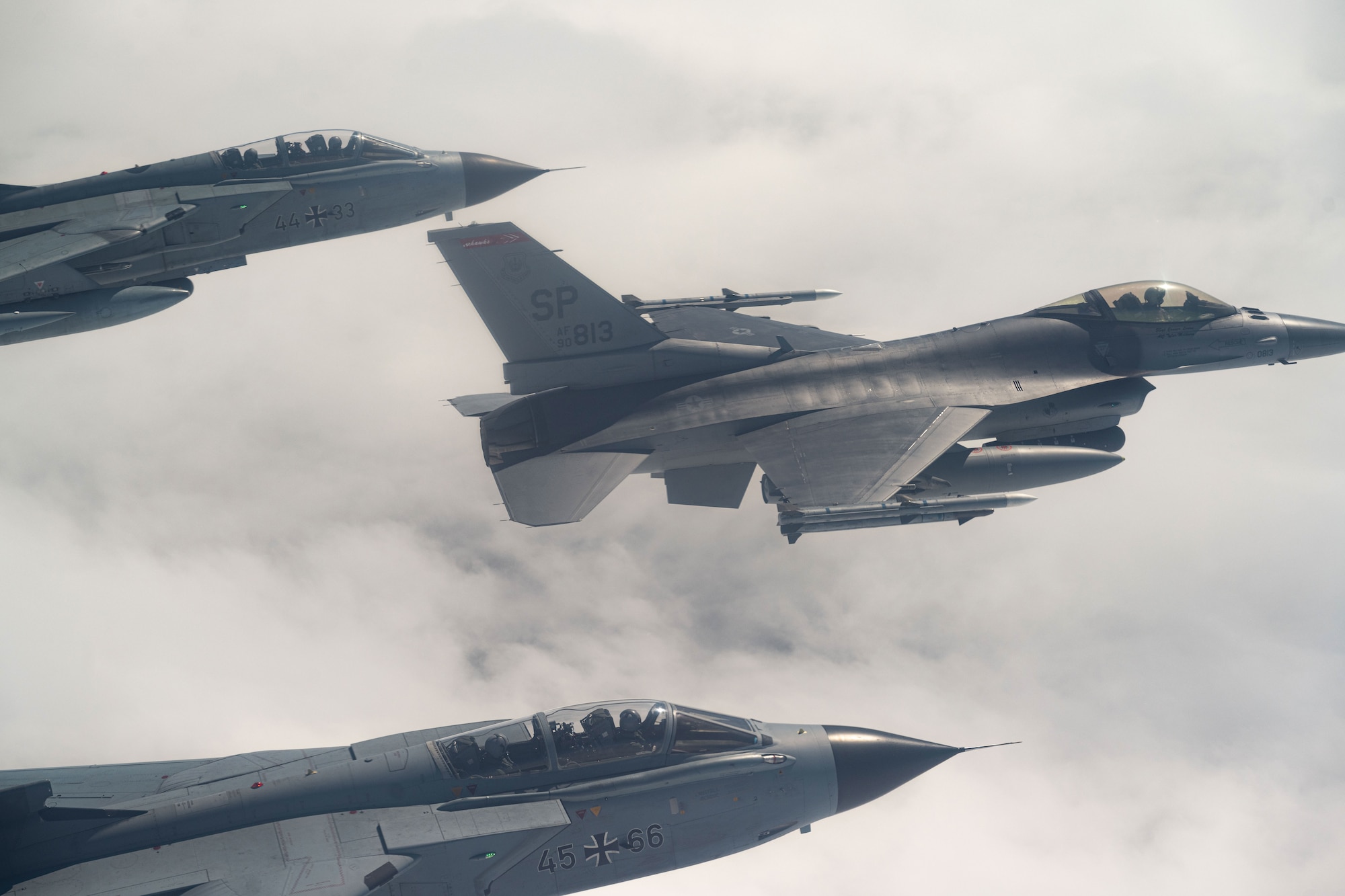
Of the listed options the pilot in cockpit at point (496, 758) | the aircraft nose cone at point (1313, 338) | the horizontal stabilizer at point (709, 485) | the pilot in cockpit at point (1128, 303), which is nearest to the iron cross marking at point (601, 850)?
the pilot in cockpit at point (496, 758)

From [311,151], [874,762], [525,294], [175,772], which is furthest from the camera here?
[311,151]

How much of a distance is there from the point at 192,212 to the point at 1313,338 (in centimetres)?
2232

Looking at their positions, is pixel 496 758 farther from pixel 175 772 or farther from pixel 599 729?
pixel 175 772

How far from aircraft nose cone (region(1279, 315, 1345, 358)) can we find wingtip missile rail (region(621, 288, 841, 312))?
8.90 meters

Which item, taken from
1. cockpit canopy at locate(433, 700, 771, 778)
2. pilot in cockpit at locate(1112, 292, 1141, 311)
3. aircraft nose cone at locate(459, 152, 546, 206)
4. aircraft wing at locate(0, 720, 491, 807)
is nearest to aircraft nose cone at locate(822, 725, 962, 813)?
cockpit canopy at locate(433, 700, 771, 778)

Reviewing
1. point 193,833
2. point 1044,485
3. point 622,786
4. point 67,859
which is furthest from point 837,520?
point 67,859

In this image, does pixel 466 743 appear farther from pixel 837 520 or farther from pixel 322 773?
pixel 837 520

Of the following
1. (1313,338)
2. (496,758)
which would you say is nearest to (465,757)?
(496,758)

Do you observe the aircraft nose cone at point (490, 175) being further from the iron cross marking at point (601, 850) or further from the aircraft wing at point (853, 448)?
the iron cross marking at point (601, 850)

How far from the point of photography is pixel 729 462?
63.1 feet

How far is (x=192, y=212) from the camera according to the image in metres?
21.4

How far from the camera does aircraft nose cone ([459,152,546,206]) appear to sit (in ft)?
77.1

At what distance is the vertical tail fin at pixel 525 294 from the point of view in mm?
18719

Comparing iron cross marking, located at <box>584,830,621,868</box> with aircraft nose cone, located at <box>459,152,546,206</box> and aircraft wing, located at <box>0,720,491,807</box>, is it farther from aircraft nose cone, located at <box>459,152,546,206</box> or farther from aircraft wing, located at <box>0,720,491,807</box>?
aircraft nose cone, located at <box>459,152,546,206</box>
